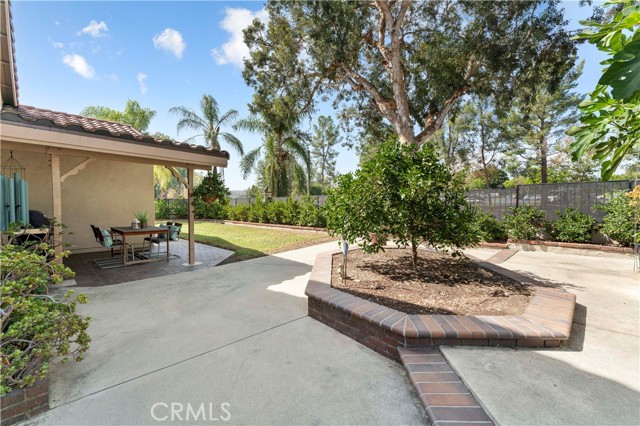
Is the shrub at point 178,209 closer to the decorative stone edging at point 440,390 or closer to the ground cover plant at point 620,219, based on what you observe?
the decorative stone edging at point 440,390

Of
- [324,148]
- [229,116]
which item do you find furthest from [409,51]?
[324,148]

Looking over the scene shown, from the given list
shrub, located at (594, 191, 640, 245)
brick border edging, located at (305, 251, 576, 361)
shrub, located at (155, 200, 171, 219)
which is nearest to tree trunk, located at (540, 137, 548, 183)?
shrub, located at (594, 191, 640, 245)

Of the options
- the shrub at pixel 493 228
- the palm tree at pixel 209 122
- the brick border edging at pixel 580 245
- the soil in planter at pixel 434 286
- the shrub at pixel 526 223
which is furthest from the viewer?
the palm tree at pixel 209 122

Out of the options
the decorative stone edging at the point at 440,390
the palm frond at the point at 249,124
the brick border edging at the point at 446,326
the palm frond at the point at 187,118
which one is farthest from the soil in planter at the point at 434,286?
the palm frond at the point at 187,118

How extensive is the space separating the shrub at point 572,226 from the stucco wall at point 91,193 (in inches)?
466

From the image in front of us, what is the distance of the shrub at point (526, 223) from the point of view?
294 inches

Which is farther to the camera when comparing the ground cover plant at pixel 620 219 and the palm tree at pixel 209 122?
the palm tree at pixel 209 122

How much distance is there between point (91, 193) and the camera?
25.8ft

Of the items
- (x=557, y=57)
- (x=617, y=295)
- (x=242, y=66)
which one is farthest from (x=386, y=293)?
(x=242, y=66)

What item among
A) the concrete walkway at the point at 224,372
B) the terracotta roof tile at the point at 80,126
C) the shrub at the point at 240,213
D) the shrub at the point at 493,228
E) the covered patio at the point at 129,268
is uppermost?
the terracotta roof tile at the point at 80,126

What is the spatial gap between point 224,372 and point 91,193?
26.9 ft

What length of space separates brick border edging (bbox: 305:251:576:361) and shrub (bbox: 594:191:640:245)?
4.88 metres

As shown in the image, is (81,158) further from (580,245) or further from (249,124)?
(580,245)

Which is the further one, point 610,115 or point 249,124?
point 249,124
